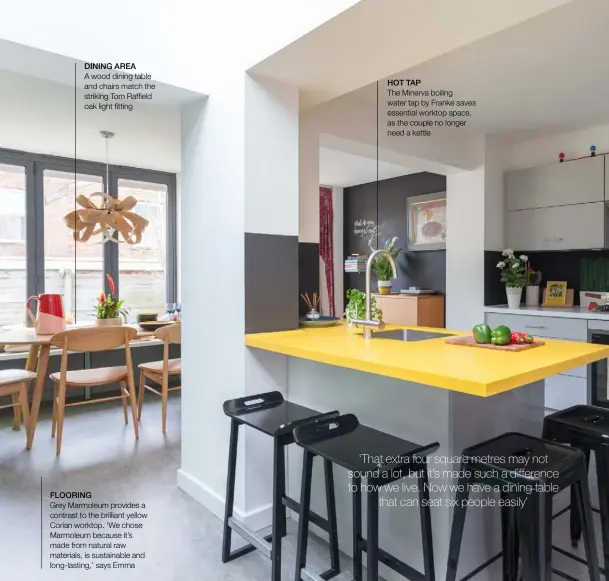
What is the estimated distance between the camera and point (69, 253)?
5.09m

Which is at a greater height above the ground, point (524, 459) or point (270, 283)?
point (270, 283)

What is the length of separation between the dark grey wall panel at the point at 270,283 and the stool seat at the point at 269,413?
37 centimetres

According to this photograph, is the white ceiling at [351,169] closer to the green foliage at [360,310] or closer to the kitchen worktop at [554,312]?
the kitchen worktop at [554,312]

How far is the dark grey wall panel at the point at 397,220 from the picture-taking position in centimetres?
530

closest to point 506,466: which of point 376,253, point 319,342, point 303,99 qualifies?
point 319,342

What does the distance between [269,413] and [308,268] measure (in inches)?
49.9

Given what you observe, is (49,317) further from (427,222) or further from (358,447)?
(427,222)

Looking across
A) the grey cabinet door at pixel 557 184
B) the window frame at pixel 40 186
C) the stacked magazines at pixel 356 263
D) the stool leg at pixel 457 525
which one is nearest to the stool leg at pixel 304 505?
the stool leg at pixel 457 525

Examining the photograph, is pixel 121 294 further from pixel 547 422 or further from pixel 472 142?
pixel 547 422

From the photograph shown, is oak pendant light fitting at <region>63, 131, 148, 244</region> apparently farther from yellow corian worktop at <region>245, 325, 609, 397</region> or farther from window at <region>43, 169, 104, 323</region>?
yellow corian worktop at <region>245, 325, 609, 397</region>

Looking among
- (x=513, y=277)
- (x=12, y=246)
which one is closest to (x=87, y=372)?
(x=12, y=246)

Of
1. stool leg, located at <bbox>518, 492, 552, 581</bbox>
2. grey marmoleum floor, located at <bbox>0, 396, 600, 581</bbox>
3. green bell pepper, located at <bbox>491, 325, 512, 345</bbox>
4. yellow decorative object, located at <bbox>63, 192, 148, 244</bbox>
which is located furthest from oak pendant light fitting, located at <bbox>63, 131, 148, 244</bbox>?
stool leg, located at <bbox>518, 492, 552, 581</bbox>

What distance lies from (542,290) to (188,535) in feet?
12.4

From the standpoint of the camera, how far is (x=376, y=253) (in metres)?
2.12
